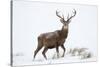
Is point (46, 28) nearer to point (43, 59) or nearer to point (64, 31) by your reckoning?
point (64, 31)

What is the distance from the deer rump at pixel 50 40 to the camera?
2223 mm

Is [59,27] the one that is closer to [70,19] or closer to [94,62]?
[70,19]

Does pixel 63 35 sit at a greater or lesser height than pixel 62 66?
greater

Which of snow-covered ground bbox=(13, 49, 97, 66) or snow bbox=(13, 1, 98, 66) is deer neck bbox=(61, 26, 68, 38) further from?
snow-covered ground bbox=(13, 49, 97, 66)

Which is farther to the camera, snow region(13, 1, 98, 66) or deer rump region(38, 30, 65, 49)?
deer rump region(38, 30, 65, 49)

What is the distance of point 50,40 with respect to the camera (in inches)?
89.2

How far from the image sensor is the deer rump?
222cm

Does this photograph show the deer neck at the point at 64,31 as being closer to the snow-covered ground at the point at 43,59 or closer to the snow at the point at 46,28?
the snow at the point at 46,28

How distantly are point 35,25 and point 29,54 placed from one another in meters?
0.33

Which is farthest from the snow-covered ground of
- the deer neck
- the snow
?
the deer neck

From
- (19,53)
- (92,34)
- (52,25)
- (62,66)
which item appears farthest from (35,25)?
(92,34)

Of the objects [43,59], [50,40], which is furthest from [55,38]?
[43,59]

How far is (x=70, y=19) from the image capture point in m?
2.34

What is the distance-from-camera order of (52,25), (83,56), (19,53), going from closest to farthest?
(19,53)
(52,25)
(83,56)
